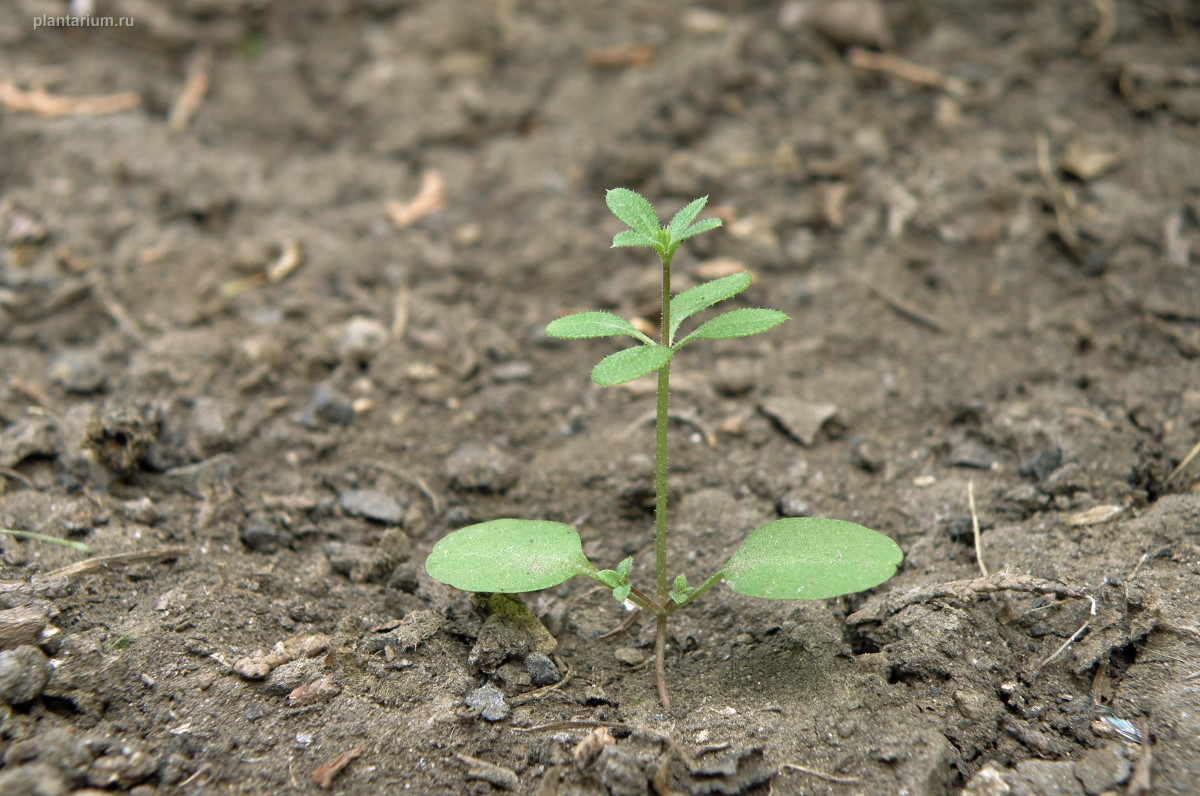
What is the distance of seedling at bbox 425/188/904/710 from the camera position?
1.65 m

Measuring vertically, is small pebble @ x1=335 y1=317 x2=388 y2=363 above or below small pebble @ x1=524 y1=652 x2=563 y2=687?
above

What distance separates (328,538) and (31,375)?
1175mm

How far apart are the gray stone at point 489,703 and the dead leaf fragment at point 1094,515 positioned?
1340 millimetres

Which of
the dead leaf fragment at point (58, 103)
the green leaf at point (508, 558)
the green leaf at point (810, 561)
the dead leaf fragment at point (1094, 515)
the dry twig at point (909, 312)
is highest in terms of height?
the dead leaf fragment at point (58, 103)

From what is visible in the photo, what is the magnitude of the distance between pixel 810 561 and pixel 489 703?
2.25ft

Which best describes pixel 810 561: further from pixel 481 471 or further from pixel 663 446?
pixel 481 471

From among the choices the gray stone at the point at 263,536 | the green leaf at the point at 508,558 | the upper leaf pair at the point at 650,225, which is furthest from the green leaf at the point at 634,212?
the gray stone at the point at 263,536

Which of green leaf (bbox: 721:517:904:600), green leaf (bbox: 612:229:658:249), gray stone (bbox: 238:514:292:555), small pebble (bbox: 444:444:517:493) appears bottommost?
small pebble (bbox: 444:444:517:493)

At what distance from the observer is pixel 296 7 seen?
13.3 ft

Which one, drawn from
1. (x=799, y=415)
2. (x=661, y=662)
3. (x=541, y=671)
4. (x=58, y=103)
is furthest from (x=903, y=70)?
(x=58, y=103)

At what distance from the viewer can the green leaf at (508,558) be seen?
5.69 feet

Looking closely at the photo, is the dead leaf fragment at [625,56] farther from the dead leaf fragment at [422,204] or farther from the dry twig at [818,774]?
the dry twig at [818,774]

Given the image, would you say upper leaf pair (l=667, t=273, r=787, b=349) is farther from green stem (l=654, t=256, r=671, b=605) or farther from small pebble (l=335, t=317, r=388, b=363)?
small pebble (l=335, t=317, r=388, b=363)

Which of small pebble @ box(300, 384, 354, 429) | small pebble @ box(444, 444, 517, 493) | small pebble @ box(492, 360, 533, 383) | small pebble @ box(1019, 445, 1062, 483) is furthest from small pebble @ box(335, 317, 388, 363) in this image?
small pebble @ box(1019, 445, 1062, 483)
